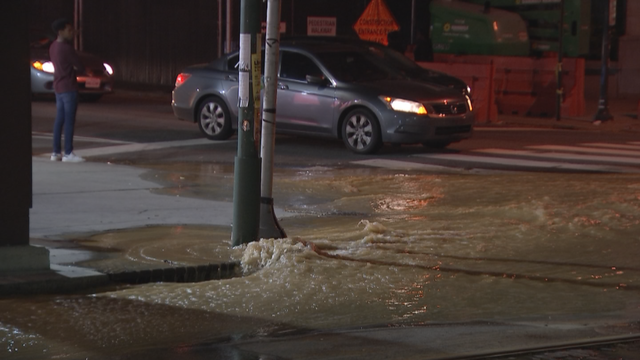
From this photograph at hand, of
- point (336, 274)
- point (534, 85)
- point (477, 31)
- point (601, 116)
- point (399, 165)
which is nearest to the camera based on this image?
point (336, 274)

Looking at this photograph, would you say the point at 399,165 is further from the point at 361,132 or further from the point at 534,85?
the point at 534,85

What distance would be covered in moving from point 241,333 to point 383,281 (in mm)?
1591

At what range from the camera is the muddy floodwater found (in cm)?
616

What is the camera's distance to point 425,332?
601cm

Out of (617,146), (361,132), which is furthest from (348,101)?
(617,146)

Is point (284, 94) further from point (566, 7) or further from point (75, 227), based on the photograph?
point (566, 7)

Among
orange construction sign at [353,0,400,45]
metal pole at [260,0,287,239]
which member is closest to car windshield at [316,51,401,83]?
orange construction sign at [353,0,400,45]

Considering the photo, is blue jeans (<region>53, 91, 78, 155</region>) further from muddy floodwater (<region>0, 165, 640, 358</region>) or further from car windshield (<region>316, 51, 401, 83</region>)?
car windshield (<region>316, 51, 401, 83</region>)

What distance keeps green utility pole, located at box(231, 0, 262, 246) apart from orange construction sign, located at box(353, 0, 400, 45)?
13.5 m

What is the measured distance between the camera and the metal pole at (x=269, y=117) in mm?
8133

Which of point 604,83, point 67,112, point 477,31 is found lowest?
point 67,112

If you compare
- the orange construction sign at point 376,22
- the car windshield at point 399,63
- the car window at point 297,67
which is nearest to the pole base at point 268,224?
the car window at point 297,67

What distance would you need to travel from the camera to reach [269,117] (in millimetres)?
8250

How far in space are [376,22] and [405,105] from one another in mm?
7052
